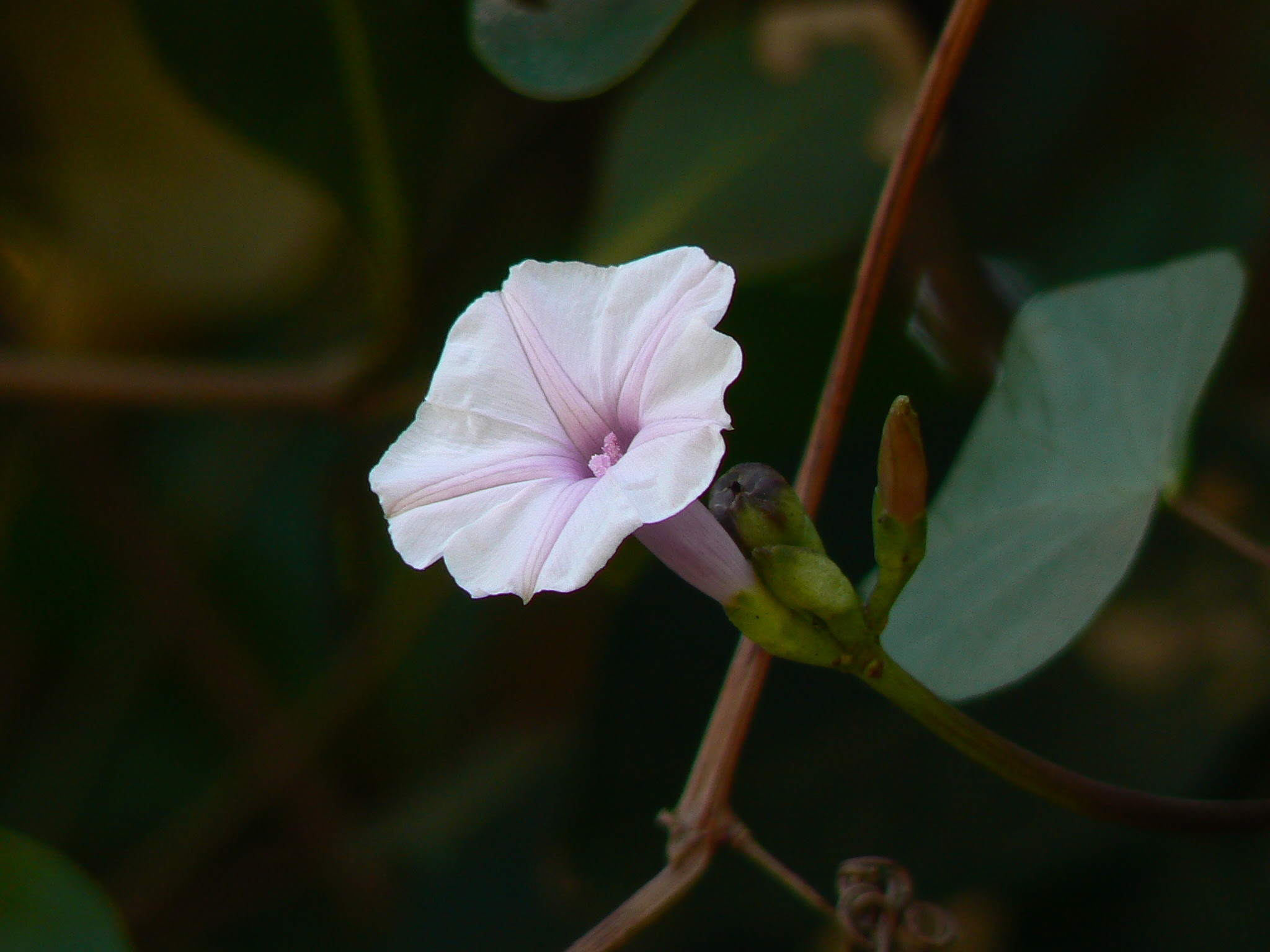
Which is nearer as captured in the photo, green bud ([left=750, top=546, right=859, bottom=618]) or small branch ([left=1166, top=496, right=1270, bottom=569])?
green bud ([left=750, top=546, right=859, bottom=618])

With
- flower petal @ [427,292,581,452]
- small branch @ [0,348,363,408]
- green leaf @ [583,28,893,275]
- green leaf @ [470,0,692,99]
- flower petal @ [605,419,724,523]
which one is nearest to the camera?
flower petal @ [605,419,724,523]

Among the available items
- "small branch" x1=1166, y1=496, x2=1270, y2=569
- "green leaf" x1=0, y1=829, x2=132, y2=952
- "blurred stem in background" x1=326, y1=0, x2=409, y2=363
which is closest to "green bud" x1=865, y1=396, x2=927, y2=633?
"small branch" x1=1166, y1=496, x2=1270, y2=569

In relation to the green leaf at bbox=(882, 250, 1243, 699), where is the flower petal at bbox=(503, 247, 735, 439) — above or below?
above

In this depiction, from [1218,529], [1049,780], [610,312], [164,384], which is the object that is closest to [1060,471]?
[1218,529]

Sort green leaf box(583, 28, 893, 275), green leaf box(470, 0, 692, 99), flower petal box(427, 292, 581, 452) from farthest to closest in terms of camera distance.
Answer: green leaf box(583, 28, 893, 275) < green leaf box(470, 0, 692, 99) < flower petal box(427, 292, 581, 452)

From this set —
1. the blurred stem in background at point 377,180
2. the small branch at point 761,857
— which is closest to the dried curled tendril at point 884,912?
the small branch at point 761,857

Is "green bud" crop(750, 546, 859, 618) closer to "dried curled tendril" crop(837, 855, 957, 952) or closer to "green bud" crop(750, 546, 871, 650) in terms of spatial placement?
"green bud" crop(750, 546, 871, 650)

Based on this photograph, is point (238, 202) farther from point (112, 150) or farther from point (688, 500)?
point (688, 500)
